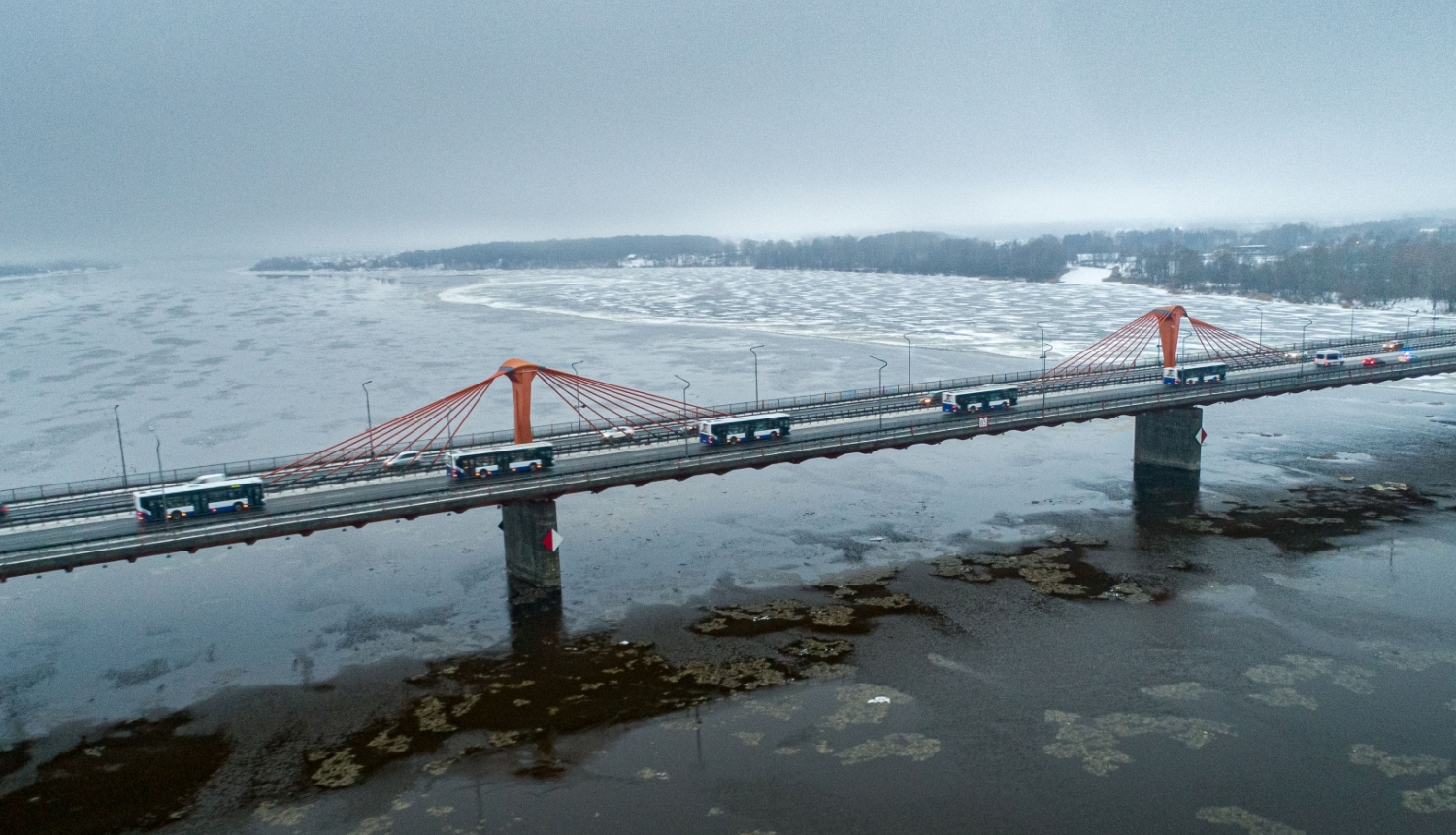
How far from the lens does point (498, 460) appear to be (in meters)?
41.5

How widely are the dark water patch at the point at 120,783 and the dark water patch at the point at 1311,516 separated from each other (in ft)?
131

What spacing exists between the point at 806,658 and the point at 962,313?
4575 inches

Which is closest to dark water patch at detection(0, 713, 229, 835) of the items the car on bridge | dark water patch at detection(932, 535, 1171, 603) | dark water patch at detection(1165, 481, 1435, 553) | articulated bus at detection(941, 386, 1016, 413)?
the car on bridge

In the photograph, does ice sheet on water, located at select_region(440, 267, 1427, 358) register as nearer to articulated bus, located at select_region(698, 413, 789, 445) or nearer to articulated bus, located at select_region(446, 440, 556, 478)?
articulated bus, located at select_region(698, 413, 789, 445)

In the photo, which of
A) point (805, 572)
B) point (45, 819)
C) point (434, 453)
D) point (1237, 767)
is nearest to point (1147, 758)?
point (1237, 767)

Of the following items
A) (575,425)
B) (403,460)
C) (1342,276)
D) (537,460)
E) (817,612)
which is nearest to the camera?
(817,612)

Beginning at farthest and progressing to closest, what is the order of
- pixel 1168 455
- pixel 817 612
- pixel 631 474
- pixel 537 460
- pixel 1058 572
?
pixel 1168 455, pixel 537 460, pixel 1058 572, pixel 631 474, pixel 817 612

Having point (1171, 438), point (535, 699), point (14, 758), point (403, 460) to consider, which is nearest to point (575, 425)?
point (403, 460)

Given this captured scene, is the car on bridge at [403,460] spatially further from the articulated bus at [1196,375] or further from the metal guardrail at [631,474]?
the articulated bus at [1196,375]

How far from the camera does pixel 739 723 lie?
30.0 meters

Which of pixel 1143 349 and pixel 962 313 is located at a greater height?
pixel 962 313

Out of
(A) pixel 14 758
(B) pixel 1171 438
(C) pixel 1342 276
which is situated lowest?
(A) pixel 14 758

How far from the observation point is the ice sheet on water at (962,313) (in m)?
113

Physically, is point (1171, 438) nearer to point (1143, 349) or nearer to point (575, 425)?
point (575, 425)
